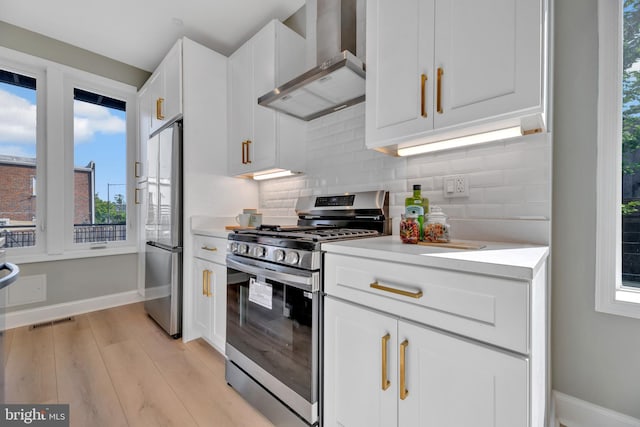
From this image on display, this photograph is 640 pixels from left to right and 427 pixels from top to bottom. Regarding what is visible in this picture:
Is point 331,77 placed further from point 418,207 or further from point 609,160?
point 609,160

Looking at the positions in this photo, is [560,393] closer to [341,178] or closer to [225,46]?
[341,178]

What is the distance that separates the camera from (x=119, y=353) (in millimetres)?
2094

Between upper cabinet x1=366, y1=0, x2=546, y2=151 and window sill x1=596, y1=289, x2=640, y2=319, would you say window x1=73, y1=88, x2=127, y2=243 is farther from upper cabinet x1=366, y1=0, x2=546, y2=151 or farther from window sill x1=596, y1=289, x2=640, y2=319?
window sill x1=596, y1=289, x2=640, y2=319

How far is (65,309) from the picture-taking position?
281 centimetres

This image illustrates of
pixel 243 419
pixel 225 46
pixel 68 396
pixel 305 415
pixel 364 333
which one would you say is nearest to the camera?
pixel 364 333

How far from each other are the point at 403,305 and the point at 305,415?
74 cm

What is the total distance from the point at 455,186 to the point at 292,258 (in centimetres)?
93

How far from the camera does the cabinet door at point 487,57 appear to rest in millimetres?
989

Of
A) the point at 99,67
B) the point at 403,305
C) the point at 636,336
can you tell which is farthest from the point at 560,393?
the point at 99,67

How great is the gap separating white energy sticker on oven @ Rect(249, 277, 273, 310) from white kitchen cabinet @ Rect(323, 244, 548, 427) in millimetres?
343

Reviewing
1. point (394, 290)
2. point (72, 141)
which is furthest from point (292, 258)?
point (72, 141)

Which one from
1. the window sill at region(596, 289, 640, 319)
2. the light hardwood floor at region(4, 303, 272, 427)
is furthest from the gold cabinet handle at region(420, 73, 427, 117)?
the light hardwood floor at region(4, 303, 272, 427)

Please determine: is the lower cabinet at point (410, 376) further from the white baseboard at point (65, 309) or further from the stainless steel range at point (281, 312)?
the white baseboard at point (65, 309)

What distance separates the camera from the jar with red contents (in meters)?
1.27
